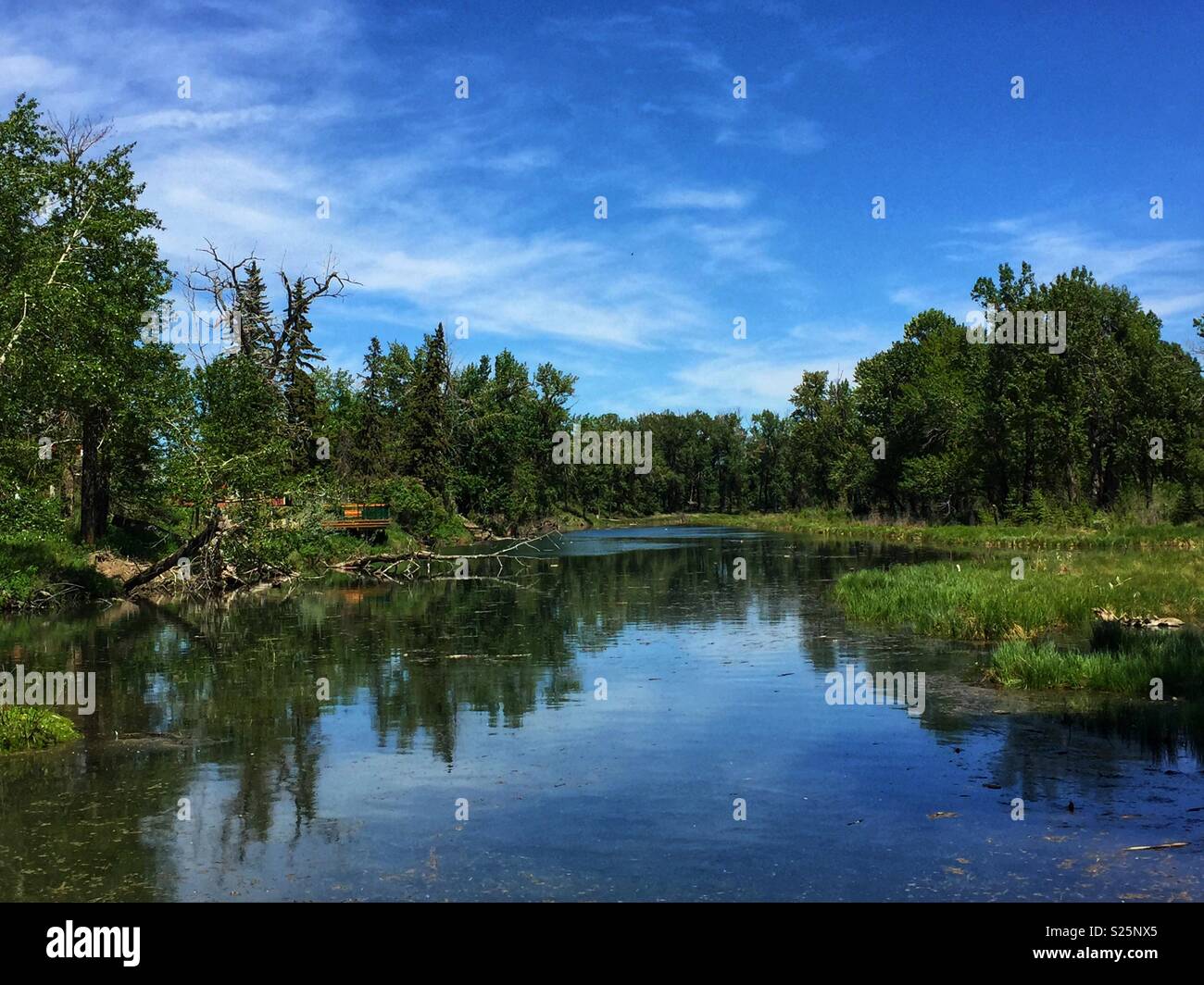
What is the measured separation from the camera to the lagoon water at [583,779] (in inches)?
374

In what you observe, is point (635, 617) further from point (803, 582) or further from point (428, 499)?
point (428, 499)

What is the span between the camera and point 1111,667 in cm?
1747

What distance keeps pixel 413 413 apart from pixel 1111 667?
220 feet

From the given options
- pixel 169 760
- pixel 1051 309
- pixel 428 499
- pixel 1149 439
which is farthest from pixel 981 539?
pixel 169 760

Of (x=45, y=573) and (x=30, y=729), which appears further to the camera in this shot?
(x=45, y=573)

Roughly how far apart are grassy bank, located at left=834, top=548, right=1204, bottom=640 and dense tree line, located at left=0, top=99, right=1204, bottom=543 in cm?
2205

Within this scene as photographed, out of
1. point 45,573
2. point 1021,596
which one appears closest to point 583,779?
point 1021,596

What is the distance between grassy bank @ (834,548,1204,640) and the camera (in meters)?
24.0

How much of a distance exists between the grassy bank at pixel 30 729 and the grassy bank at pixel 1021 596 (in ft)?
65.1

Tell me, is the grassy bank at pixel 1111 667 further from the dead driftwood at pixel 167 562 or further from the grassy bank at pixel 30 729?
the dead driftwood at pixel 167 562

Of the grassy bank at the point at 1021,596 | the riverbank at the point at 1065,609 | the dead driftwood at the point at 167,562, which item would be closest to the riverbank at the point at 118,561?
the dead driftwood at the point at 167,562

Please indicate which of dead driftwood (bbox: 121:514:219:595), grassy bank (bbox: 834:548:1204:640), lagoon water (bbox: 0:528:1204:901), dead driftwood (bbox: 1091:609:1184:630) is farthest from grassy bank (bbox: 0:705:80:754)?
dead driftwood (bbox: 1091:609:1184:630)

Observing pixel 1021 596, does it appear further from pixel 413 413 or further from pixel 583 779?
pixel 413 413

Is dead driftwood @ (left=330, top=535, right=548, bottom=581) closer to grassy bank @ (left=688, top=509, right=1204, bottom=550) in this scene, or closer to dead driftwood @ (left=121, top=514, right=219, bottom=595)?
dead driftwood @ (left=121, top=514, right=219, bottom=595)
